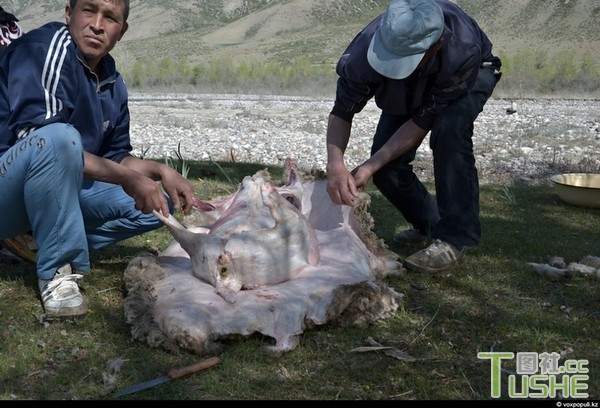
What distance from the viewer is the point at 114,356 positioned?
9.70 ft

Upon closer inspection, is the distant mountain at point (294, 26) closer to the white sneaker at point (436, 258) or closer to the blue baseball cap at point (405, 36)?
the white sneaker at point (436, 258)

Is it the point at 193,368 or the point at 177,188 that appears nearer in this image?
the point at 193,368

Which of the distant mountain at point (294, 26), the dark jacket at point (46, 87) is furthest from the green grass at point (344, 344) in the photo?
the distant mountain at point (294, 26)

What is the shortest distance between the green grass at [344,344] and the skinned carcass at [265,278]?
0.08 meters

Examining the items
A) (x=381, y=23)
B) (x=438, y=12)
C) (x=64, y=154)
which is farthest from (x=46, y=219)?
(x=438, y=12)

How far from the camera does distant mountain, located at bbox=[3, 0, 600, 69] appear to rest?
157ft

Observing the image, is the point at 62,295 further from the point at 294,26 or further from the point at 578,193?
the point at 294,26

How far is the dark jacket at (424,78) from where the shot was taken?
372 cm

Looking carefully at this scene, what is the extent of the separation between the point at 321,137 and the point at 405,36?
7.56 meters

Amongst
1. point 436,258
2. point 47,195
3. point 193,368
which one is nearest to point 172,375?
point 193,368

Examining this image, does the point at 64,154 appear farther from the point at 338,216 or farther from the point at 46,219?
A: the point at 338,216

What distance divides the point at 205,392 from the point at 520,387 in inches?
46.0

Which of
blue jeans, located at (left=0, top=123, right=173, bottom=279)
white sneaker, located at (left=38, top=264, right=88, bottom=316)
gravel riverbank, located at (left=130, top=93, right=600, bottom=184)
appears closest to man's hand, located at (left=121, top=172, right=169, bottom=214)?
blue jeans, located at (left=0, top=123, right=173, bottom=279)

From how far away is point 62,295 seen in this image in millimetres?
3297
